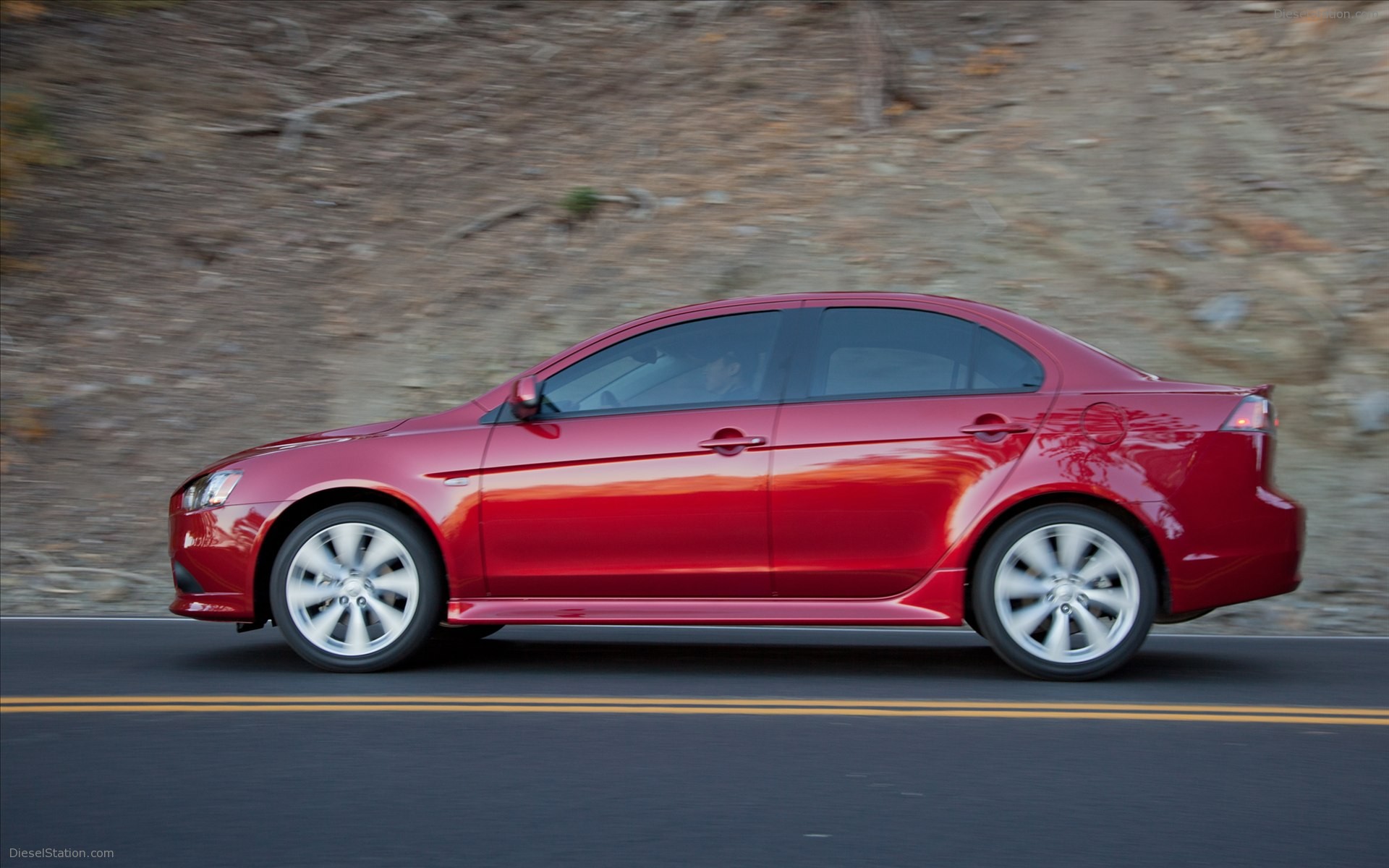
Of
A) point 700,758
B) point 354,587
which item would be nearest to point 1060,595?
point 700,758

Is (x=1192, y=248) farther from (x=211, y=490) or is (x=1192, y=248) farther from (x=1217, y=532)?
(x=211, y=490)

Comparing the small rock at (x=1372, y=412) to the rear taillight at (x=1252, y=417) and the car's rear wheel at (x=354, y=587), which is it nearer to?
the rear taillight at (x=1252, y=417)

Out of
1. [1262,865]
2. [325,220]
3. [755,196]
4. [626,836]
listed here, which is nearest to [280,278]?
[325,220]

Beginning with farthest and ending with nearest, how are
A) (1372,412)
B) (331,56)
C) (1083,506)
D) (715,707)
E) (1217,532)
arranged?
(331,56) → (1372,412) → (1083,506) → (1217,532) → (715,707)

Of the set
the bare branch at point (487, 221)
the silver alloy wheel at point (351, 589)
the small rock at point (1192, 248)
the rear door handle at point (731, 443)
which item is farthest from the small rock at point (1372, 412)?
the bare branch at point (487, 221)

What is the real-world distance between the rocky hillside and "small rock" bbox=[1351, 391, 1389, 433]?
0.03 m

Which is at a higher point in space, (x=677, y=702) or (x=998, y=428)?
(x=998, y=428)

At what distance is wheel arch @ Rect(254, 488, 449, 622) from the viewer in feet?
20.2

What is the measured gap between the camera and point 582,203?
13789 millimetres

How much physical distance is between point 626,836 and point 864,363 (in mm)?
2780

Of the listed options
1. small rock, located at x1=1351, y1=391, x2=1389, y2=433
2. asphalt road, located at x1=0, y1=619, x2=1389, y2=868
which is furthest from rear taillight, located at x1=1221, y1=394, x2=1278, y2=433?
small rock, located at x1=1351, y1=391, x2=1389, y2=433

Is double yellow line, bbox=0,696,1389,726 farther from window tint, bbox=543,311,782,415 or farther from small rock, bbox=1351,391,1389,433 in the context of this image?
small rock, bbox=1351,391,1389,433

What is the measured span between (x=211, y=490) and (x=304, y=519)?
443 mm

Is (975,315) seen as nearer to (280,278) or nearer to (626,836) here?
(626,836)
